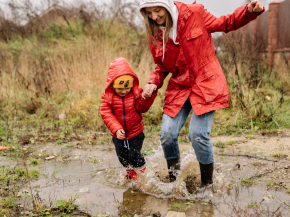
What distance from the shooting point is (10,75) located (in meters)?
8.23

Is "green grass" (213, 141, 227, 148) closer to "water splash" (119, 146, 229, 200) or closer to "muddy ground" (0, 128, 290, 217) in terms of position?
"muddy ground" (0, 128, 290, 217)

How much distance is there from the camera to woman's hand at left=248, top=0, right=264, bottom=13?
228 centimetres

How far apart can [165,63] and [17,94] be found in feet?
19.4

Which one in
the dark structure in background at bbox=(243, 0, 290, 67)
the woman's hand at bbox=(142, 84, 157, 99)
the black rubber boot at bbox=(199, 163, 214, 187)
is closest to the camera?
the black rubber boot at bbox=(199, 163, 214, 187)

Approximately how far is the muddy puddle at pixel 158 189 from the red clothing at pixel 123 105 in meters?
0.58

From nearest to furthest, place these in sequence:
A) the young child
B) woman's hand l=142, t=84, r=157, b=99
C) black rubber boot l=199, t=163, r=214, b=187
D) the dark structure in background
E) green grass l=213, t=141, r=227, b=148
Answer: black rubber boot l=199, t=163, r=214, b=187 → woman's hand l=142, t=84, r=157, b=99 → the young child → green grass l=213, t=141, r=227, b=148 → the dark structure in background

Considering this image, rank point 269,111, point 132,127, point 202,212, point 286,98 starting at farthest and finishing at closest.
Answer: point 286,98 → point 269,111 → point 132,127 → point 202,212

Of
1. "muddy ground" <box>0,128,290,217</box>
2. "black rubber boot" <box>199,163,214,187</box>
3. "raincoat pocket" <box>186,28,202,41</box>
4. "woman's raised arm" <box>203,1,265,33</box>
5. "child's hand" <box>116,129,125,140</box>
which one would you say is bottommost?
"muddy ground" <box>0,128,290,217</box>

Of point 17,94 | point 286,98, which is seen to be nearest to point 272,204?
point 286,98

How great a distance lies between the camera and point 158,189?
2928mm

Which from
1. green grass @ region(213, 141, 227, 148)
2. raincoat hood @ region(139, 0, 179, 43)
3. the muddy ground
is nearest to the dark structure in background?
green grass @ region(213, 141, 227, 148)

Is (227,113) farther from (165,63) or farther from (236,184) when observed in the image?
(165,63)

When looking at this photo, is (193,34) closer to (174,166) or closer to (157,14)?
(157,14)

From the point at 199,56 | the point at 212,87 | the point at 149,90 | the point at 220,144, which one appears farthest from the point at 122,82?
the point at 220,144
